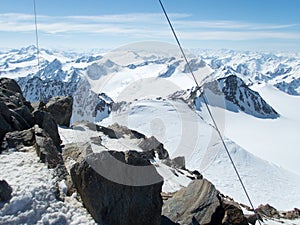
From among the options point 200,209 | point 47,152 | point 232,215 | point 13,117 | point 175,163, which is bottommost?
point 175,163

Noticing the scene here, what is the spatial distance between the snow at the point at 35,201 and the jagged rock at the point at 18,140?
166 centimetres

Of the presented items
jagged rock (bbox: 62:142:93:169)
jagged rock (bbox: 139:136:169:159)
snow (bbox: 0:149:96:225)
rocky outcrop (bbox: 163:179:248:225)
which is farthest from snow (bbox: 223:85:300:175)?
snow (bbox: 0:149:96:225)

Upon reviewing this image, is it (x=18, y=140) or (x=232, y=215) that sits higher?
(x=18, y=140)

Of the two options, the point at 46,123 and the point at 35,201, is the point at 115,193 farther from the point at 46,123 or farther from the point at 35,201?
the point at 46,123

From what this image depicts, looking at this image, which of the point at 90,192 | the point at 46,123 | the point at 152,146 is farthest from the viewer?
the point at 152,146

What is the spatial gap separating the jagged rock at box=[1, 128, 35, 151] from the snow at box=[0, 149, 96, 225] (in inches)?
65.5

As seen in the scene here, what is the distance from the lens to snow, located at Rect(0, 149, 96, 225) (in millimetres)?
10281

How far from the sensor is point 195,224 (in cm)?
1383

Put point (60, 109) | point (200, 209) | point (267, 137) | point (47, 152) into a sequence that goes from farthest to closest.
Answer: point (267, 137), point (60, 109), point (200, 209), point (47, 152)

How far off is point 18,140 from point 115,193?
21.3 ft

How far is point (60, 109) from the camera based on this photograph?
3228 centimetres

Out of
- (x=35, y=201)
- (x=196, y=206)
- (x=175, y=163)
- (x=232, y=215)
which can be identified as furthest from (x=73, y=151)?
(x=175, y=163)

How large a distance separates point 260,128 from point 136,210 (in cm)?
17305

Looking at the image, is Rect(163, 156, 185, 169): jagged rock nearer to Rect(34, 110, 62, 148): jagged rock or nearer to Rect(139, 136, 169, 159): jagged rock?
Rect(139, 136, 169, 159): jagged rock
